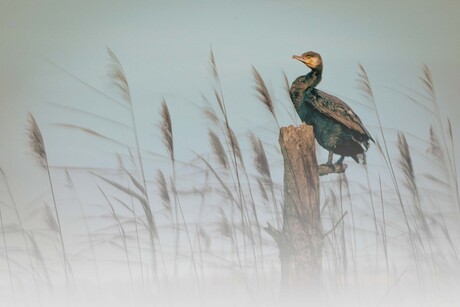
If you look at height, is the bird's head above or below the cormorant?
above

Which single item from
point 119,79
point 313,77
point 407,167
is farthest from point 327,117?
point 119,79

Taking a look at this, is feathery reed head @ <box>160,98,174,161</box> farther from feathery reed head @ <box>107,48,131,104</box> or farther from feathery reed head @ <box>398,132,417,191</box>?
feathery reed head @ <box>398,132,417,191</box>

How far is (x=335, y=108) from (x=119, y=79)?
3.13 feet

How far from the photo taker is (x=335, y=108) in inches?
140

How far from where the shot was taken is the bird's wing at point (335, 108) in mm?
3537

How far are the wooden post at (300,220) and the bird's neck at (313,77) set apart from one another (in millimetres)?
228

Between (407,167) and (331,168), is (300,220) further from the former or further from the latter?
(407,167)

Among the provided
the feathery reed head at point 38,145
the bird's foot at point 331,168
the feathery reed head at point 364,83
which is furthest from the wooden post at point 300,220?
the feathery reed head at point 38,145

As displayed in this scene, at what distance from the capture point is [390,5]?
147 inches

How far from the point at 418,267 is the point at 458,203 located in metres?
0.35

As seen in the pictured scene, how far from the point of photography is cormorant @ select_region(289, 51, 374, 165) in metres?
3.53

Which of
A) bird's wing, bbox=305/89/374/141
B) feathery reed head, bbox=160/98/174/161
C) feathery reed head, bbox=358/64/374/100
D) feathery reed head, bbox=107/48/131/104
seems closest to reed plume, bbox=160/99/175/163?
feathery reed head, bbox=160/98/174/161

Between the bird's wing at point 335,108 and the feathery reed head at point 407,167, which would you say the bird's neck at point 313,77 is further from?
the feathery reed head at point 407,167

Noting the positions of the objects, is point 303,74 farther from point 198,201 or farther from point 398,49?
point 198,201
